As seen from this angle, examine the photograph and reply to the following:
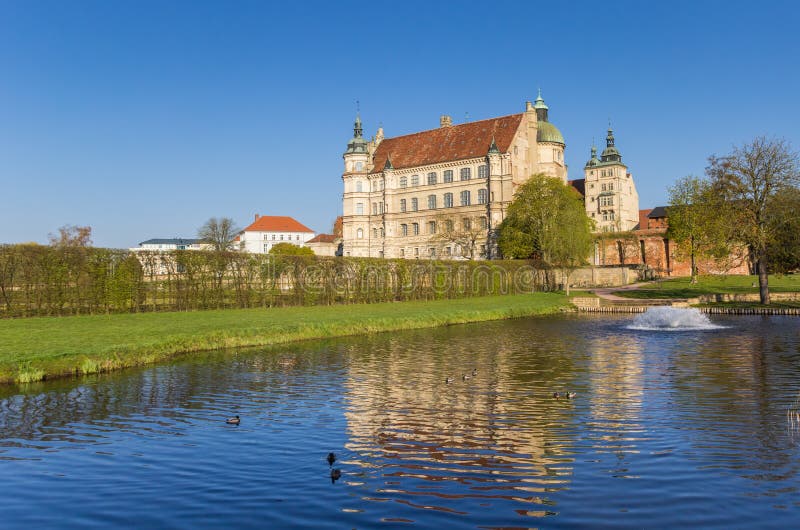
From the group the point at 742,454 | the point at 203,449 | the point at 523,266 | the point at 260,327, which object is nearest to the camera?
the point at 742,454

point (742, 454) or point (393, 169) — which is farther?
point (393, 169)

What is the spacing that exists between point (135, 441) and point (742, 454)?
955 centimetres

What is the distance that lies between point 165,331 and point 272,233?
14036 cm

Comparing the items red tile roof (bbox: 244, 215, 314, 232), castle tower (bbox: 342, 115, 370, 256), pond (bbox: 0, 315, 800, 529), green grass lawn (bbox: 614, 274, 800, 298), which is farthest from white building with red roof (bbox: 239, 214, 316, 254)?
pond (bbox: 0, 315, 800, 529)

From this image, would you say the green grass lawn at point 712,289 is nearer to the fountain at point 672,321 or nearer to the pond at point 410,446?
the fountain at point 672,321

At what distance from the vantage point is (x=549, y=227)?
62.6 metres

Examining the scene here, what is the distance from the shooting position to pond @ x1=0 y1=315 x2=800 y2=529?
7531 millimetres

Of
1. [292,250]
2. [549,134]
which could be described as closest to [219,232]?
[292,250]

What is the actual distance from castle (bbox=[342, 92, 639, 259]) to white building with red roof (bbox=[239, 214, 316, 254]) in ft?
216

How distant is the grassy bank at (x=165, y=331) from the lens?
56.4 feet

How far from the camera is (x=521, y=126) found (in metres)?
83.8

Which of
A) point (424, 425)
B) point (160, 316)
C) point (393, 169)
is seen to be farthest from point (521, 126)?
point (424, 425)

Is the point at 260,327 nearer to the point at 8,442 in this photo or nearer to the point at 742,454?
the point at 8,442

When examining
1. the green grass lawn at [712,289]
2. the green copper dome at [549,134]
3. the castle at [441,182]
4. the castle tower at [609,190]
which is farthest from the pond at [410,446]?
the castle tower at [609,190]
